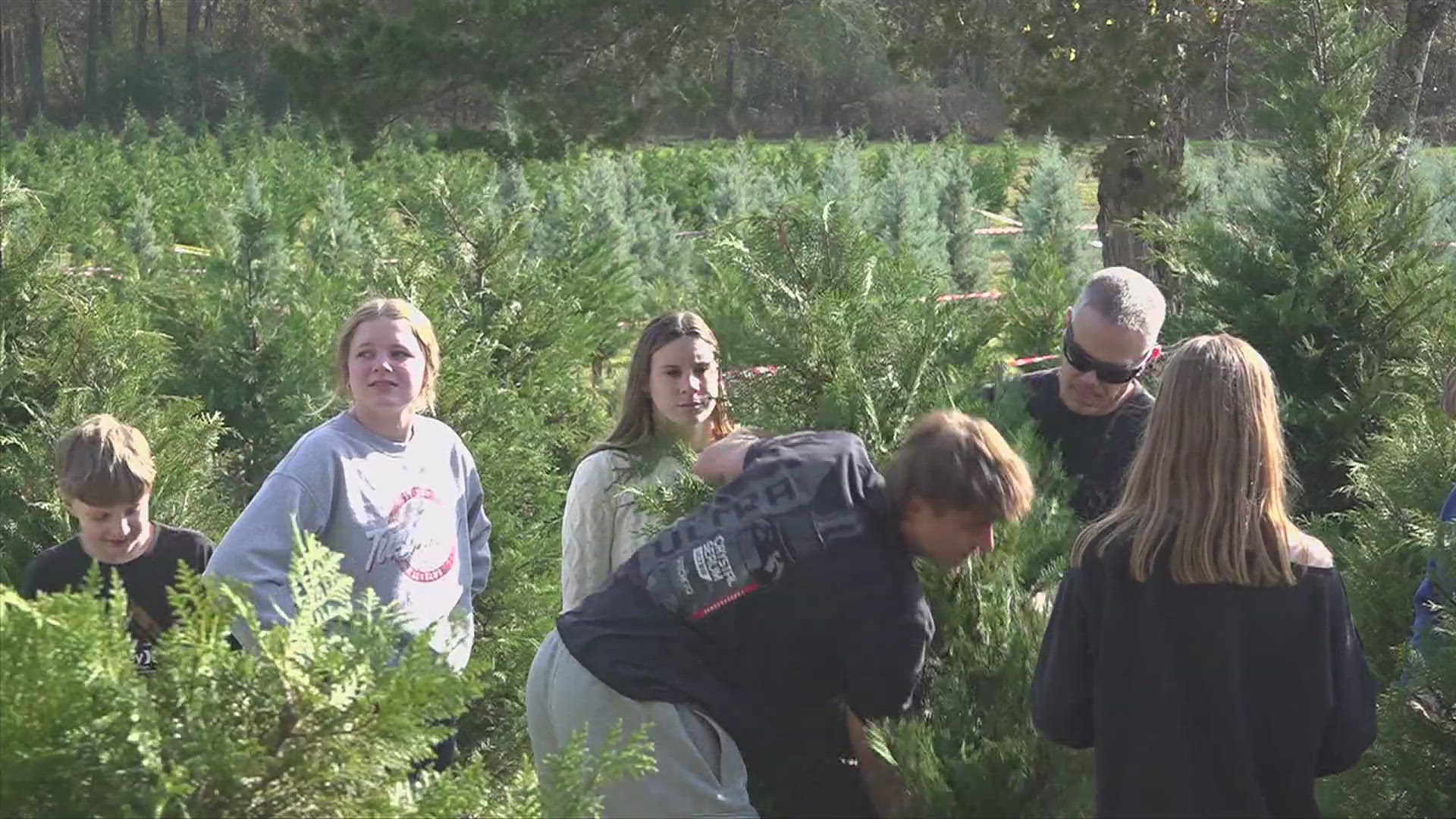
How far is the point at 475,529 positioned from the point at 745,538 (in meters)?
1.63

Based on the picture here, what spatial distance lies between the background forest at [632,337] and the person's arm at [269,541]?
0.31 ft

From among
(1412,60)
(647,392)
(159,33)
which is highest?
(159,33)

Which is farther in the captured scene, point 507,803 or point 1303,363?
point 1303,363

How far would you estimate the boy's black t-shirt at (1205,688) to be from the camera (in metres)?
2.58

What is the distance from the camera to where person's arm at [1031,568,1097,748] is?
2664mm

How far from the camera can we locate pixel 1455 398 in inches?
158

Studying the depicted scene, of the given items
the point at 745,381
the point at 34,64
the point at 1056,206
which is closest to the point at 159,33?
the point at 34,64

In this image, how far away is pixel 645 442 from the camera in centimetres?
404

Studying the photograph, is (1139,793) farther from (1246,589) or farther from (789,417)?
(789,417)

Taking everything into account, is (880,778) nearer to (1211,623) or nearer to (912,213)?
(1211,623)

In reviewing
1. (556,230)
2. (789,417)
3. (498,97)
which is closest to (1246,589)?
(789,417)

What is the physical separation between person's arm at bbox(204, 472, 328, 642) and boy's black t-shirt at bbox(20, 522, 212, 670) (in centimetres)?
52

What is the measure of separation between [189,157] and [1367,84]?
29.0 m

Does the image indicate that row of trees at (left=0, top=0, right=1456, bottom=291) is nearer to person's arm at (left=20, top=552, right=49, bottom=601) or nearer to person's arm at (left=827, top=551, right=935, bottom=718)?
person's arm at (left=20, top=552, right=49, bottom=601)
